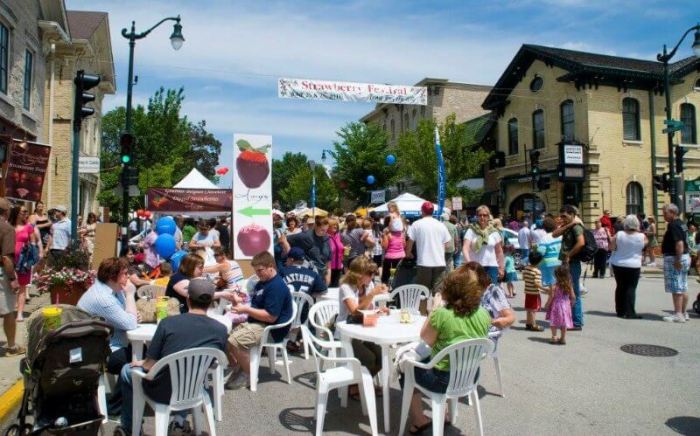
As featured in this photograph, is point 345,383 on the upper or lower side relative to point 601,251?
lower

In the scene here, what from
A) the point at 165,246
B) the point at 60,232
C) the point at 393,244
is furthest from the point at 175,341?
the point at 60,232

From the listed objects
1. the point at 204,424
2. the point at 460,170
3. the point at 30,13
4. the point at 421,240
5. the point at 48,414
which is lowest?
the point at 204,424

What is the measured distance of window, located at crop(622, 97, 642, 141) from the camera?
84.0 ft

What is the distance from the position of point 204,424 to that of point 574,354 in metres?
4.85

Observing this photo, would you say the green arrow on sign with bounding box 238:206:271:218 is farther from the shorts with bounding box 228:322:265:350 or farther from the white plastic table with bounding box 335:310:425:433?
the white plastic table with bounding box 335:310:425:433

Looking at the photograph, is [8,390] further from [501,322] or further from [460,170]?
[460,170]

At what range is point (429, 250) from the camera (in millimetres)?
8047

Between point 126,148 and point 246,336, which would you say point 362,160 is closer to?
point 126,148

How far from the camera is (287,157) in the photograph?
9969 cm

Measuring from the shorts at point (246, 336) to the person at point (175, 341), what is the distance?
4.45 ft

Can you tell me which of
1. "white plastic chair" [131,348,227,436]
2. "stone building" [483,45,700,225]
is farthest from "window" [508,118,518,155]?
"white plastic chair" [131,348,227,436]

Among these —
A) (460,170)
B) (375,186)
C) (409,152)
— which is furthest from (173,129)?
(460,170)

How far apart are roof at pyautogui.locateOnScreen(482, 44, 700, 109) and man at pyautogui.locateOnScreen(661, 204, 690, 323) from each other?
57.7 feet

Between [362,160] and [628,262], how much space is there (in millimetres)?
29017
